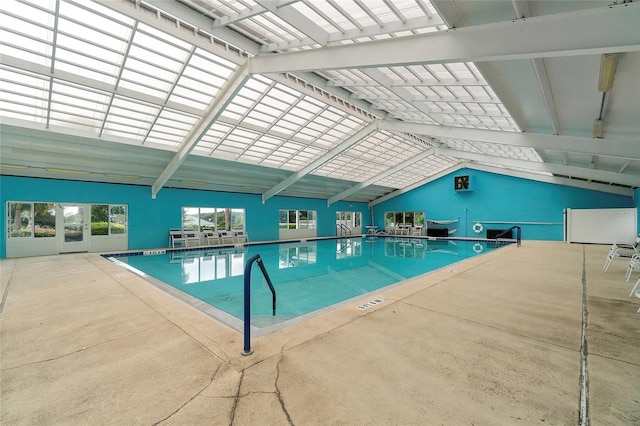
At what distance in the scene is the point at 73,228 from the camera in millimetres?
8977

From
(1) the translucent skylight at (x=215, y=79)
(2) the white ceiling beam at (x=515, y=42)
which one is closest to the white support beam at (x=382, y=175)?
(1) the translucent skylight at (x=215, y=79)

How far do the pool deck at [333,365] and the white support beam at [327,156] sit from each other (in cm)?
780

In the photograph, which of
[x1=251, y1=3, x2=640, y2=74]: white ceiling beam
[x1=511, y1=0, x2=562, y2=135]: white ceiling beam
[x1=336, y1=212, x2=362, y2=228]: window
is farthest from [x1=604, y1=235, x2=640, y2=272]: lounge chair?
[x1=336, y1=212, x2=362, y2=228]: window

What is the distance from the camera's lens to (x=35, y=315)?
2971 mm

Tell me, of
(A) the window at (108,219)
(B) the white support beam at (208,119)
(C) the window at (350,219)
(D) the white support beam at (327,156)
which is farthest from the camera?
(C) the window at (350,219)

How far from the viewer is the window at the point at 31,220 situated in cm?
798

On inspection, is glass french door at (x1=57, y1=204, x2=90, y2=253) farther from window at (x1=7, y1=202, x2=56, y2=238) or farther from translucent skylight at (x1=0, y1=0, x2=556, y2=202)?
translucent skylight at (x1=0, y1=0, x2=556, y2=202)

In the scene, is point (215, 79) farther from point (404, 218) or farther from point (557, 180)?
point (404, 218)

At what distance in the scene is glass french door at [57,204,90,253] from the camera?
8742 millimetres

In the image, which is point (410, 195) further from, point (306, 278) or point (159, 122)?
point (159, 122)

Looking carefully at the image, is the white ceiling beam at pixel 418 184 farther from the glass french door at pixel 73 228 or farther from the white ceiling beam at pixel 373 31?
the glass french door at pixel 73 228

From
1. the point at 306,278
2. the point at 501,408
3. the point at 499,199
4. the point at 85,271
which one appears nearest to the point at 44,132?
the point at 85,271

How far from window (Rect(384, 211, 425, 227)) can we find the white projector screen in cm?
744

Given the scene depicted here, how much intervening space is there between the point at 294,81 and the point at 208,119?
2634mm
